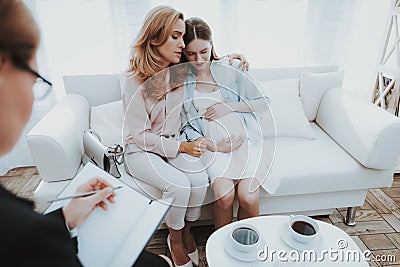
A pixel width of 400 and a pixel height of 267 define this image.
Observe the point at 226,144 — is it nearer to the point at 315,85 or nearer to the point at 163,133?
the point at 163,133

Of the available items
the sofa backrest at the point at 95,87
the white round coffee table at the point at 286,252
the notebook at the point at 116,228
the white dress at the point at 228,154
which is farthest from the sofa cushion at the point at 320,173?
the notebook at the point at 116,228

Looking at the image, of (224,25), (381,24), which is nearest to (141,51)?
(224,25)

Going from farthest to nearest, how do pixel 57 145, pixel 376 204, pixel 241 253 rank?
pixel 376 204
pixel 57 145
pixel 241 253

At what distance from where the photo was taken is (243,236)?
2.96ft

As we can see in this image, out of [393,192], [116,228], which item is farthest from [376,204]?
[116,228]

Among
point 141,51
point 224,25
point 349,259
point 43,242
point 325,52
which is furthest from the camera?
point 325,52

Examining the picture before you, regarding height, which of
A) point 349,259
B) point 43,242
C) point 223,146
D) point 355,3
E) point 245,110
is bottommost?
point 349,259

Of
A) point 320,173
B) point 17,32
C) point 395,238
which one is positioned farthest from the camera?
point 395,238

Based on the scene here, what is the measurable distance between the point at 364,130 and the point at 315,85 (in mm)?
430

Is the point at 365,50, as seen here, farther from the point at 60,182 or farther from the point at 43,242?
the point at 43,242

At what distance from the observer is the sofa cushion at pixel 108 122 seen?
4.64 ft

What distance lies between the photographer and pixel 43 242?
1.12ft

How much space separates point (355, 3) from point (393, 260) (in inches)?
62.1

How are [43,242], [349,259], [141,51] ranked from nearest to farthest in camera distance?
[43,242], [349,259], [141,51]
